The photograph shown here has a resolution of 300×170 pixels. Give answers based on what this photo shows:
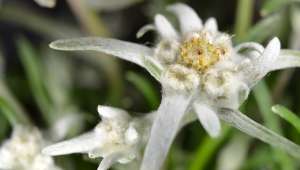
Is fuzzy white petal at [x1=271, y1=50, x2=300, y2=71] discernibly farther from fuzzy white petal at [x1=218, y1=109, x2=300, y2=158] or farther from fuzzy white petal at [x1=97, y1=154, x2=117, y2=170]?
fuzzy white petal at [x1=97, y1=154, x2=117, y2=170]

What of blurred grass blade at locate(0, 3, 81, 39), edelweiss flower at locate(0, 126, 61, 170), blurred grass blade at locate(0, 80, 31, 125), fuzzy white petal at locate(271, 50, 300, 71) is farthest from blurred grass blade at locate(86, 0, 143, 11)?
fuzzy white petal at locate(271, 50, 300, 71)

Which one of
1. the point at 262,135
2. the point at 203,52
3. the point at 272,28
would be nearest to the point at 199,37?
the point at 203,52

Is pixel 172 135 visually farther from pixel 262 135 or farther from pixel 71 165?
pixel 71 165

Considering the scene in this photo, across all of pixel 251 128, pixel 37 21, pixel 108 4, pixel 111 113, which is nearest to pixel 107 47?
pixel 111 113

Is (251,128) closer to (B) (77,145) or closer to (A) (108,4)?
(B) (77,145)

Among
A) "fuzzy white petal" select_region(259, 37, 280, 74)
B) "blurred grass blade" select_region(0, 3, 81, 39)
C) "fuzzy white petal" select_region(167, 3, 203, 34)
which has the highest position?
"blurred grass blade" select_region(0, 3, 81, 39)

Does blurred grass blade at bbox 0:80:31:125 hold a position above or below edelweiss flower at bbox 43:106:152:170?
above

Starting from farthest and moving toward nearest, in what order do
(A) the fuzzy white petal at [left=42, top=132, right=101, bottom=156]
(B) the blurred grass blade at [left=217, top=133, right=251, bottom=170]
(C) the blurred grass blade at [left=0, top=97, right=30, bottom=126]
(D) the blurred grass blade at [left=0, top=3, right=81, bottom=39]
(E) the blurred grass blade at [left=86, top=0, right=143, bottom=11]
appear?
(D) the blurred grass blade at [left=0, top=3, right=81, bottom=39]
(E) the blurred grass blade at [left=86, top=0, right=143, bottom=11]
(B) the blurred grass blade at [left=217, top=133, right=251, bottom=170]
(C) the blurred grass blade at [left=0, top=97, right=30, bottom=126]
(A) the fuzzy white petal at [left=42, top=132, right=101, bottom=156]

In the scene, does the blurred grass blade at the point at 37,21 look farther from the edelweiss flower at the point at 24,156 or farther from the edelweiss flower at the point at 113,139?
the edelweiss flower at the point at 113,139
